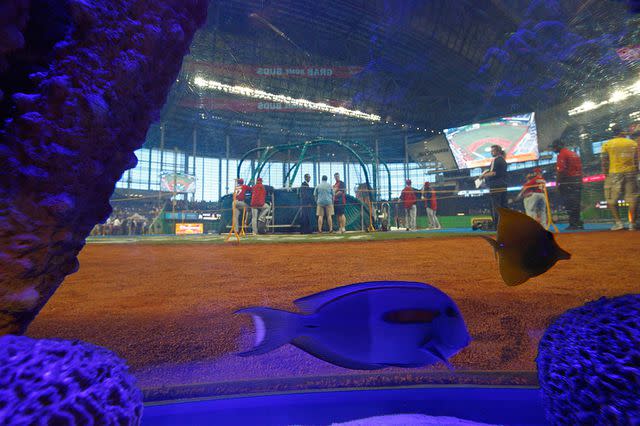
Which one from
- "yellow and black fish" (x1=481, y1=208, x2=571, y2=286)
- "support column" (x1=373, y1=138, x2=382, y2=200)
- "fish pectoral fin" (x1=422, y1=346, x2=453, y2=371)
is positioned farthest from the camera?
"support column" (x1=373, y1=138, x2=382, y2=200)

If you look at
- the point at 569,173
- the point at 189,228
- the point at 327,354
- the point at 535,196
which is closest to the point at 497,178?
the point at 535,196

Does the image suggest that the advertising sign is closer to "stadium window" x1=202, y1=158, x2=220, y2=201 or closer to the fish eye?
"stadium window" x1=202, y1=158, x2=220, y2=201

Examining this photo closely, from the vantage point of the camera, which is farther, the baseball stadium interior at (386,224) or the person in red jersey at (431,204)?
the person in red jersey at (431,204)

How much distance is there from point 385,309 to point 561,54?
0.97 meters

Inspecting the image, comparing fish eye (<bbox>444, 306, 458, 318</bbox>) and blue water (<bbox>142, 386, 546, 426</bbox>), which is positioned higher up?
fish eye (<bbox>444, 306, 458, 318</bbox>)

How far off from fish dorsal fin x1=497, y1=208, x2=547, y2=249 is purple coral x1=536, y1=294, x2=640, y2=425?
190 mm

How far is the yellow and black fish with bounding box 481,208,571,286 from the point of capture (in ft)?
1.78

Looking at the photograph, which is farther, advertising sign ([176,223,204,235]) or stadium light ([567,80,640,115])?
advertising sign ([176,223,204,235])

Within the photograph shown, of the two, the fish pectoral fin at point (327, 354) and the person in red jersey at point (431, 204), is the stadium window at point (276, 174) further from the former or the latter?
the fish pectoral fin at point (327, 354)

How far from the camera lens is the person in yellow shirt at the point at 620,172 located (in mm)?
851

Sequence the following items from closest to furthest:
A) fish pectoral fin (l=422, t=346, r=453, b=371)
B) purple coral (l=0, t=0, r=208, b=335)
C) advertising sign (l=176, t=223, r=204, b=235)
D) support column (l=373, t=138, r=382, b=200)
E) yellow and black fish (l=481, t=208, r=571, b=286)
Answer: purple coral (l=0, t=0, r=208, b=335) → fish pectoral fin (l=422, t=346, r=453, b=371) → yellow and black fish (l=481, t=208, r=571, b=286) → support column (l=373, t=138, r=382, b=200) → advertising sign (l=176, t=223, r=204, b=235)

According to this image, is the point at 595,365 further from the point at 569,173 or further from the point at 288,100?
the point at 288,100

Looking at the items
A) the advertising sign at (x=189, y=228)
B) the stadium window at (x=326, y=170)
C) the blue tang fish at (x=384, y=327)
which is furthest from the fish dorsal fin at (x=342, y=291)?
the advertising sign at (x=189, y=228)

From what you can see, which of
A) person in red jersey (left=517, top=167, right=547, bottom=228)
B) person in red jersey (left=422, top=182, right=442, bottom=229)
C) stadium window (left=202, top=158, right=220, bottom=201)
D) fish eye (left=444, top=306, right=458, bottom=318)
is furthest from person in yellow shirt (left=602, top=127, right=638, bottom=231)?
stadium window (left=202, top=158, right=220, bottom=201)
